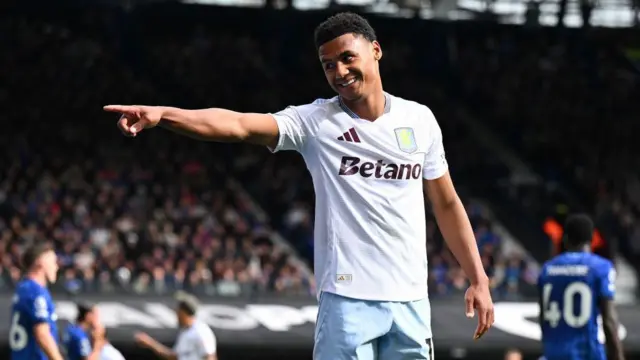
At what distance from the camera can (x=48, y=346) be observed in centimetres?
1011

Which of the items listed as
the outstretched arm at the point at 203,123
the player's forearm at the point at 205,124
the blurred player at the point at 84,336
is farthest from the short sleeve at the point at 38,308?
the player's forearm at the point at 205,124

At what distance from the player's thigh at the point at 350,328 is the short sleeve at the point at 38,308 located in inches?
218

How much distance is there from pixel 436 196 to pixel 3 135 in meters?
19.6

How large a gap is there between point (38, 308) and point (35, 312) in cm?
5

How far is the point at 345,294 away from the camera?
5129 mm

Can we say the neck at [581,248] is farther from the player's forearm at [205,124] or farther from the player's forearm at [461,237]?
the player's forearm at [205,124]

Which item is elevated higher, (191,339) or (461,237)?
(461,237)

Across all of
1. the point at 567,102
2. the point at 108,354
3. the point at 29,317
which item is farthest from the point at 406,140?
the point at 567,102

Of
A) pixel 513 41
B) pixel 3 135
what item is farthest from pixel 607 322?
pixel 513 41

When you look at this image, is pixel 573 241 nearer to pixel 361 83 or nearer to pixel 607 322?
pixel 607 322

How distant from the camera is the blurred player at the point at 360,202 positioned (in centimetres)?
513

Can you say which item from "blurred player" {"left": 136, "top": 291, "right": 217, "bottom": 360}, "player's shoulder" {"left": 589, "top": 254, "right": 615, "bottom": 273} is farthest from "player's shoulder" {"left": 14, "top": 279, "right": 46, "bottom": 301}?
"player's shoulder" {"left": 589, "top": 254, "right": 615, "bottom": 273}

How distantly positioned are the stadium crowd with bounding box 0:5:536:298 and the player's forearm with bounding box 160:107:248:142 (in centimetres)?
1327

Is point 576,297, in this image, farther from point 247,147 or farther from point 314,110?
point 247,147
